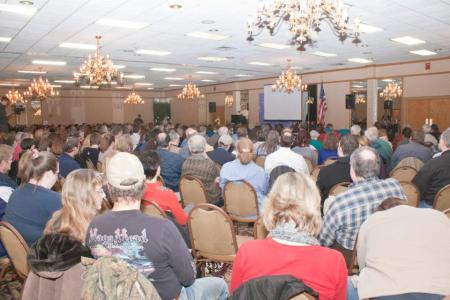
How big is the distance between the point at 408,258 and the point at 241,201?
2.71 metres

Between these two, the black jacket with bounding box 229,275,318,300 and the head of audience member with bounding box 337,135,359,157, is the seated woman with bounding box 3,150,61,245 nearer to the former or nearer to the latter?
the black jacket with bounding box 229,275,318,300

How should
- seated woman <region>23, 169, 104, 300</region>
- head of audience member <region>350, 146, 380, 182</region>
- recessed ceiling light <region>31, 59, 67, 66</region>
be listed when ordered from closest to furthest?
seated woman <region>23, 169, 104, 300</region>
head of audience member <region>350, 146, 380, 182</region>
recessed ceiling light <region>31, 59, 67, 66</region>

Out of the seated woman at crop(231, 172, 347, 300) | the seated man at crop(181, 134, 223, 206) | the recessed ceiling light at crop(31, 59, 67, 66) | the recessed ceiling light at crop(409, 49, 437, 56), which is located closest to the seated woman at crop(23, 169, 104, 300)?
the seated woman at crop(231, 172, 347, 300)

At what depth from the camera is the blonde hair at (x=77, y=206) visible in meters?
2.31

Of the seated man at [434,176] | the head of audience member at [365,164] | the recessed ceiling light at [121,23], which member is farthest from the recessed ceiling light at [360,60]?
the head of audience member at [365,164]

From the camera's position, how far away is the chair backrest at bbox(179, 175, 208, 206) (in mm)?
4404

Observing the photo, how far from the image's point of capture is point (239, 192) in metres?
4.32

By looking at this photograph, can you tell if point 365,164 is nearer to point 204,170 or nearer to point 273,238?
point 273,238

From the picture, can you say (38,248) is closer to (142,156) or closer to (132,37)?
(142,156)

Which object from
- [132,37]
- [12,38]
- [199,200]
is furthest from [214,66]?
[199,200]

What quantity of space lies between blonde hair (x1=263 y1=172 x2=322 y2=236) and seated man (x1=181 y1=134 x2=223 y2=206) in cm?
288

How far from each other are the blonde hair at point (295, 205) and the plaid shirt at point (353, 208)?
0.73 m

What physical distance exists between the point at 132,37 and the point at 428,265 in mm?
8973

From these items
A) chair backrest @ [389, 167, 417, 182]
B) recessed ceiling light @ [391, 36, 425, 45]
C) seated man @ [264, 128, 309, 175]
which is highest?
recessed ceiling light @ [391, 36, 425, 45]
